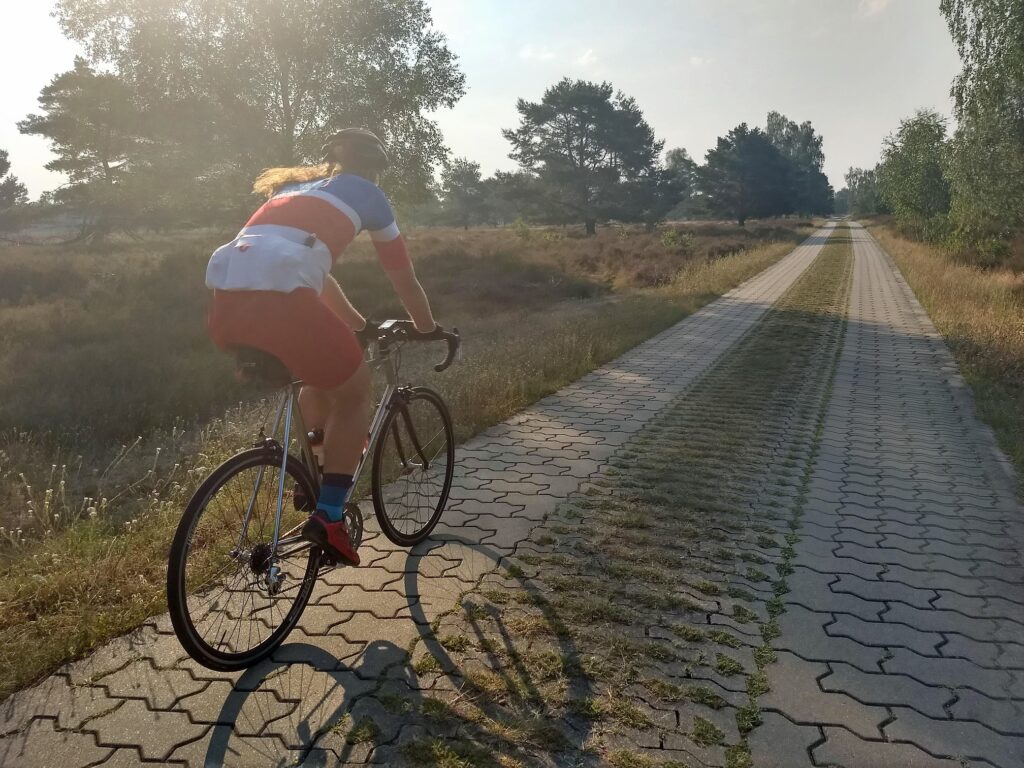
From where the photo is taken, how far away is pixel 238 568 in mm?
2844

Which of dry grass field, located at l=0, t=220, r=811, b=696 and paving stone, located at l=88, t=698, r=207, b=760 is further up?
dry grass field, located at l=0, t=220, r=811, b=696

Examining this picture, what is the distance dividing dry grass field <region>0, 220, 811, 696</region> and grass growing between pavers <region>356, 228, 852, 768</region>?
5.19 ft

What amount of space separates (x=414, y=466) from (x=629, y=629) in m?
1.55

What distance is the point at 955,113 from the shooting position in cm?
1986

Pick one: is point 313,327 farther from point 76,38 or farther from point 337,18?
point 76,38

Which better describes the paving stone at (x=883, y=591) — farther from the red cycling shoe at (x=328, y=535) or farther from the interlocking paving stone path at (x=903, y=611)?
the red cycling shoe at (x=328, y=535)

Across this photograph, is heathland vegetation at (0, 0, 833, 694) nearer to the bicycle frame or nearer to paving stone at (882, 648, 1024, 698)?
the bicycle frame

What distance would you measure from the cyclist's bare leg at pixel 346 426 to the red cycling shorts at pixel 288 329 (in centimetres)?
20

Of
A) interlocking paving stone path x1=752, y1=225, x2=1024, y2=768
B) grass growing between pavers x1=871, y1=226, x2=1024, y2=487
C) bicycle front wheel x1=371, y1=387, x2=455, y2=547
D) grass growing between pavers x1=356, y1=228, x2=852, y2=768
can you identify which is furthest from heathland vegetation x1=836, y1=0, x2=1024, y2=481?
bicycle front wheel x1=371, y1=387, x2=455, y2=547

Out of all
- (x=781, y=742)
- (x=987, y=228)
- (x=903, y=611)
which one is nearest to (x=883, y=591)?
(x=903, y=611)

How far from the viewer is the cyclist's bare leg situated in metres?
2.92

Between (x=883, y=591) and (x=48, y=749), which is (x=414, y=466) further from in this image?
(x=883, y=591)

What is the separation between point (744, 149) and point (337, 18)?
60284mm

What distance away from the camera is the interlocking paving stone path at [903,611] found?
2416 mm
